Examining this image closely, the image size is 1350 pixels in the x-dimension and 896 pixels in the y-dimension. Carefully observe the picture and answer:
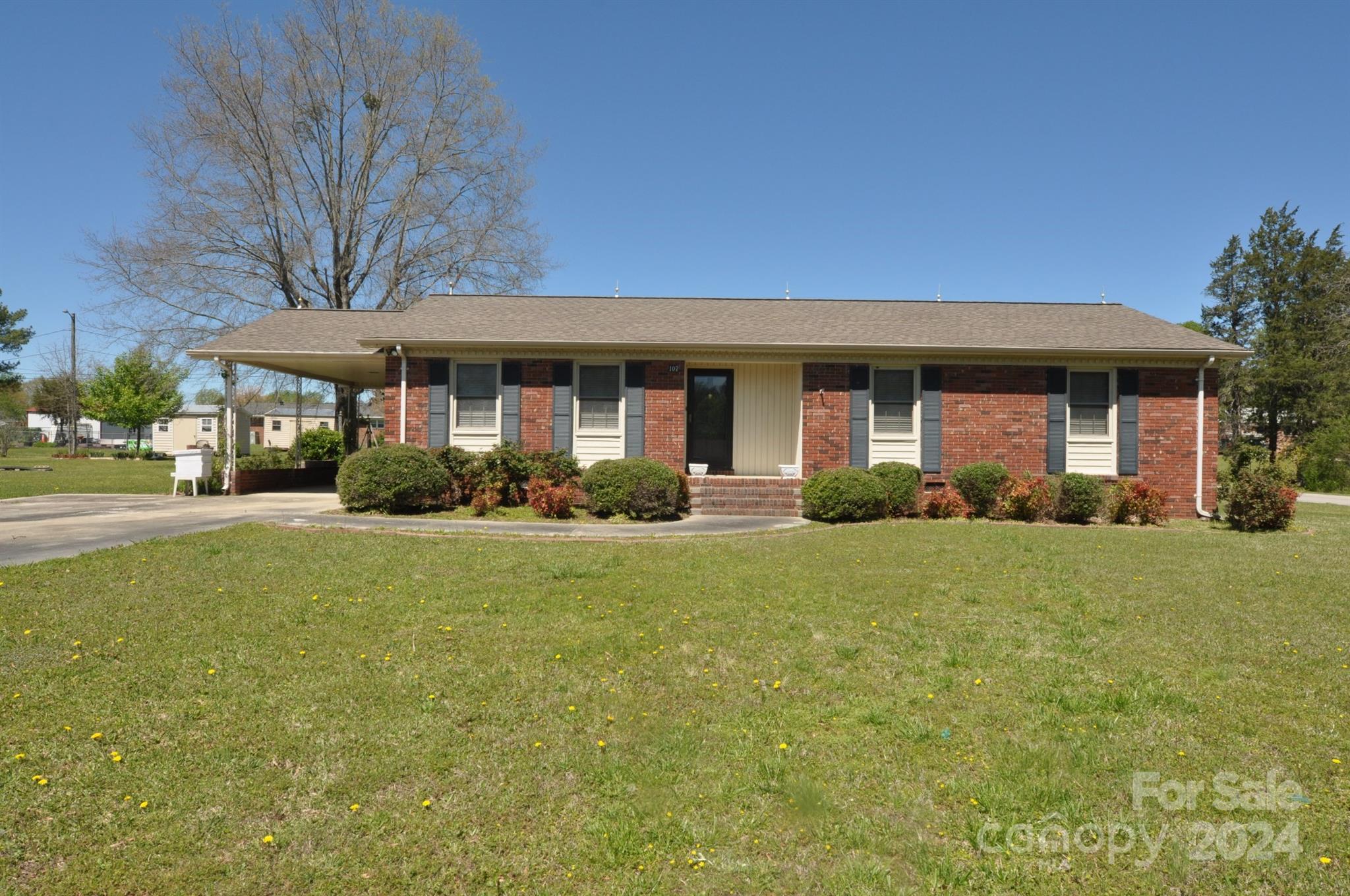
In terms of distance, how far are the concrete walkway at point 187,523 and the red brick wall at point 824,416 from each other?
1862 millimetres

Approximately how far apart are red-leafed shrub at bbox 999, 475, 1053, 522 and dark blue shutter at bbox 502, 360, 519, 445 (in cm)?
931

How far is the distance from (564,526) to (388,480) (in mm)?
3265

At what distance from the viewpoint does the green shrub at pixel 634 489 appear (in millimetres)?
12117

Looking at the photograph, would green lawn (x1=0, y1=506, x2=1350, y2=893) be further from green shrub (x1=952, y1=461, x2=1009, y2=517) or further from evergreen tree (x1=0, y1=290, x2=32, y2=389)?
evergreen tree (x1=0, y1=290, x2=32, y2=389)

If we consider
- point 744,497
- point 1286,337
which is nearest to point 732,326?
point 744,497

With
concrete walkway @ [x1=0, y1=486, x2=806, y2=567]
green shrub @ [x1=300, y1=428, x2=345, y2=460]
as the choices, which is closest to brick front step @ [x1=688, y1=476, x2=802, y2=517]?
concrete walkway @ [x1=0, y1=486, x2=806, y2=567]

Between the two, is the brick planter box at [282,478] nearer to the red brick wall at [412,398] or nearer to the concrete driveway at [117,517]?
the concrete driveway at [117,517]

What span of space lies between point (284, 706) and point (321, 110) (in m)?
25.1

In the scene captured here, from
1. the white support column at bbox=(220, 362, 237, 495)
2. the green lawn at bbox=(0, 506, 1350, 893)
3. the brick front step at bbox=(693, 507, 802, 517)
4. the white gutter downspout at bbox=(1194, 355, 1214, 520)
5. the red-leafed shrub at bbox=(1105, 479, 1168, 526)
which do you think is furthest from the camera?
the white support column at bbox=(220, 362, 237, 495)

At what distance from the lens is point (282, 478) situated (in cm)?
1756

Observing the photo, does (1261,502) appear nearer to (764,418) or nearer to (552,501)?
(764,418)

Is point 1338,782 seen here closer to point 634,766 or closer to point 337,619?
point 634,766

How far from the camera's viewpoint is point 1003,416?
1397cm

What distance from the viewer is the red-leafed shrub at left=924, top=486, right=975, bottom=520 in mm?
12883
